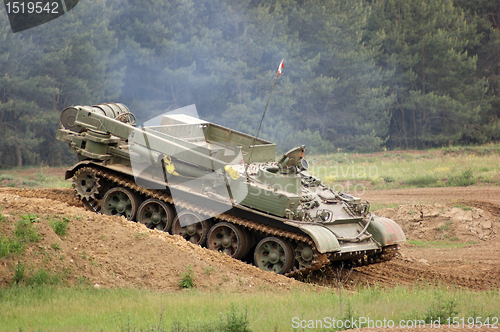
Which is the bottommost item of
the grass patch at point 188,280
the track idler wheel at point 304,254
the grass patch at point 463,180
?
the grass patch at point 188,280

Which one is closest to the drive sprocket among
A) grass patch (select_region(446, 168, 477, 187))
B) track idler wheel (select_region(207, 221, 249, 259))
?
track idler wheel (select_region(207, 221, 249, 259))

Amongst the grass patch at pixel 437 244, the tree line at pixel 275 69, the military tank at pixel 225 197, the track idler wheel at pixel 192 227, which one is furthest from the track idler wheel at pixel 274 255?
the tree line at pixel 275 69

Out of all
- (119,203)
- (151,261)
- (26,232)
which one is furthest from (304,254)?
(26,232)

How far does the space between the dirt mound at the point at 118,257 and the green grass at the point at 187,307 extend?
56cm

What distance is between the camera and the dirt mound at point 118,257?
959 cm

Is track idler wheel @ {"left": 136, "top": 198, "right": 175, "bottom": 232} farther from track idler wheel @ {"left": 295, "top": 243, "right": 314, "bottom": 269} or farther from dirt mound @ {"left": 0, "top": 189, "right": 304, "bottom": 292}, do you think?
track idler wheel @ {"left": 295, "top": 243, "right": 314, "bottom": 269}

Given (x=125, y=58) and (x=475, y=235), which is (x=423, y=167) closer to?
(x=475, y=235)

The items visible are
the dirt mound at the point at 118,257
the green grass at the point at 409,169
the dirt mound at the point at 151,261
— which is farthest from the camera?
the green grass at the point at 409,169

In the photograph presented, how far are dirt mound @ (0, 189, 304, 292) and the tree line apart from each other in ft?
61.4

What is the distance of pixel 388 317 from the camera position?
302 inches

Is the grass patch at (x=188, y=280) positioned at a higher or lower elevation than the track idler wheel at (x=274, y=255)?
lower

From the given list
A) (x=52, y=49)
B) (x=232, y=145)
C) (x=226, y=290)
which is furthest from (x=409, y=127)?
(x=226, y=290)

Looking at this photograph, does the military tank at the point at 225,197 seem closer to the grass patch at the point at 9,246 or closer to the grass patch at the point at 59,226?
the grass patch at the point at 59,226

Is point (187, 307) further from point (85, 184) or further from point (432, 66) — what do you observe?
point (432, 66)
